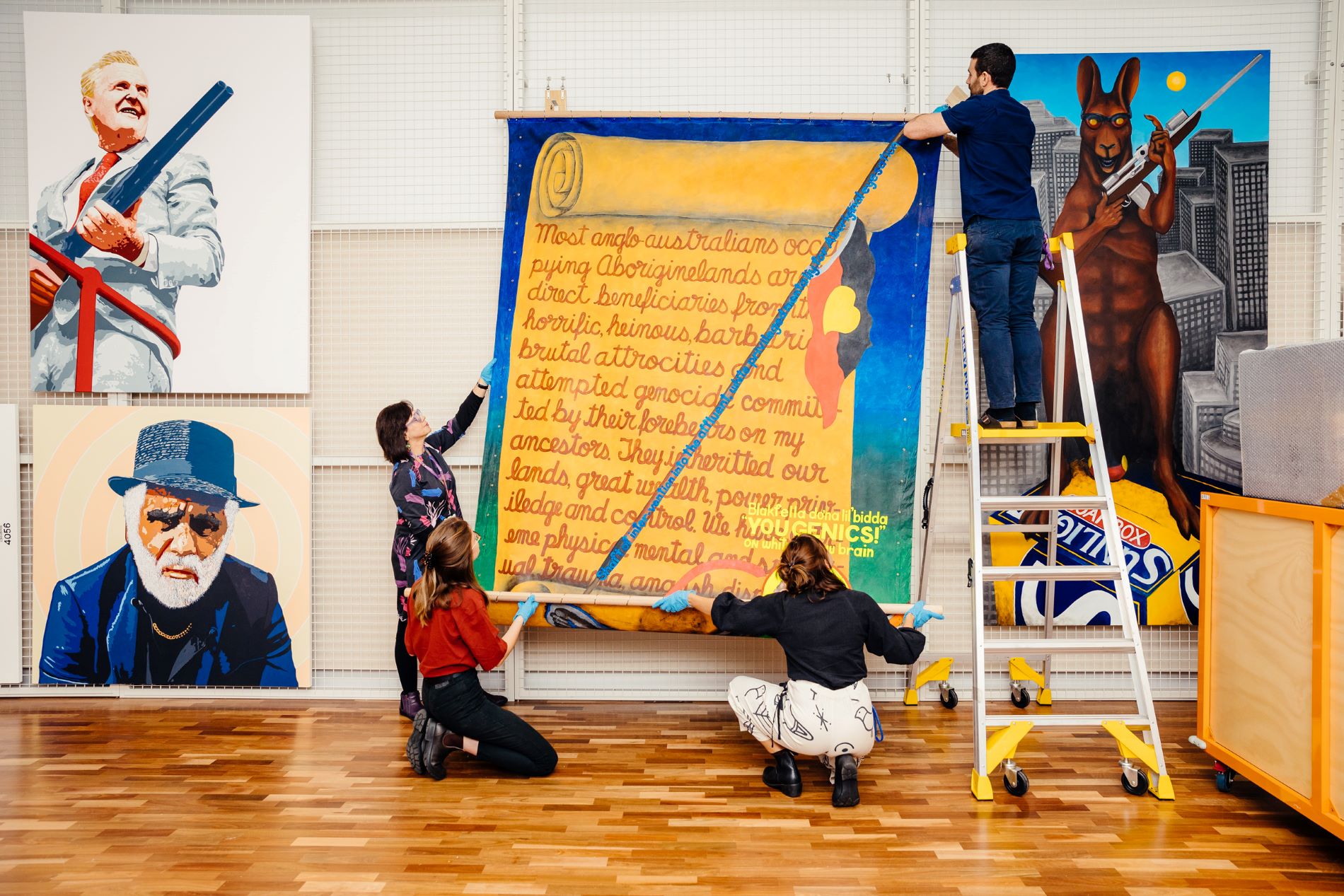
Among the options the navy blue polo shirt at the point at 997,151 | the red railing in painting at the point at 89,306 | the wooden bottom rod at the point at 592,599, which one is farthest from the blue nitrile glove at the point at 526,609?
the navy blue polo shirt at the point at 997,151

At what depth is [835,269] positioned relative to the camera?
3.58m

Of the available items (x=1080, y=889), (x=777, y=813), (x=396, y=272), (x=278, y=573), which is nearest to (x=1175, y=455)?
(x=1080, y=889)

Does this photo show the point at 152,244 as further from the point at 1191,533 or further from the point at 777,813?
the point at 1191,533

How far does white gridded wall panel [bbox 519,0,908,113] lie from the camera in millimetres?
3834

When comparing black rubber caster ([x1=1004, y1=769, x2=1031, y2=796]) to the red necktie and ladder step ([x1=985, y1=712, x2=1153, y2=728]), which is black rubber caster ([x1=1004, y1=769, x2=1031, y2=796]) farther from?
the red necktie

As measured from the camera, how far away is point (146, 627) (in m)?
3.87

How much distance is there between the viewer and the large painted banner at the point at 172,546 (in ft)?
12.7

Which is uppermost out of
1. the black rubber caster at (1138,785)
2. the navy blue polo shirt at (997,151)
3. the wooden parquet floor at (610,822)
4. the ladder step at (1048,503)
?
the navy blue polo shirt at (997,151)

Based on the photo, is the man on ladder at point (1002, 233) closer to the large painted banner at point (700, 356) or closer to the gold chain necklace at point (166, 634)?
the large painted banner at point (700, 356)

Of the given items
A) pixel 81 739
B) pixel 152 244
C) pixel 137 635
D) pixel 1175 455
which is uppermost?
pixel 152 244

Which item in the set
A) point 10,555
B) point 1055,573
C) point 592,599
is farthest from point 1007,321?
point 10,555

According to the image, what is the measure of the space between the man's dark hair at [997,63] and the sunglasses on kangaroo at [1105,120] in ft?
2.18

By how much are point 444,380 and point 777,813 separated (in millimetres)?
2387

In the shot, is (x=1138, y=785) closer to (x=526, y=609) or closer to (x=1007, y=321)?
(x=1007, y=321)
